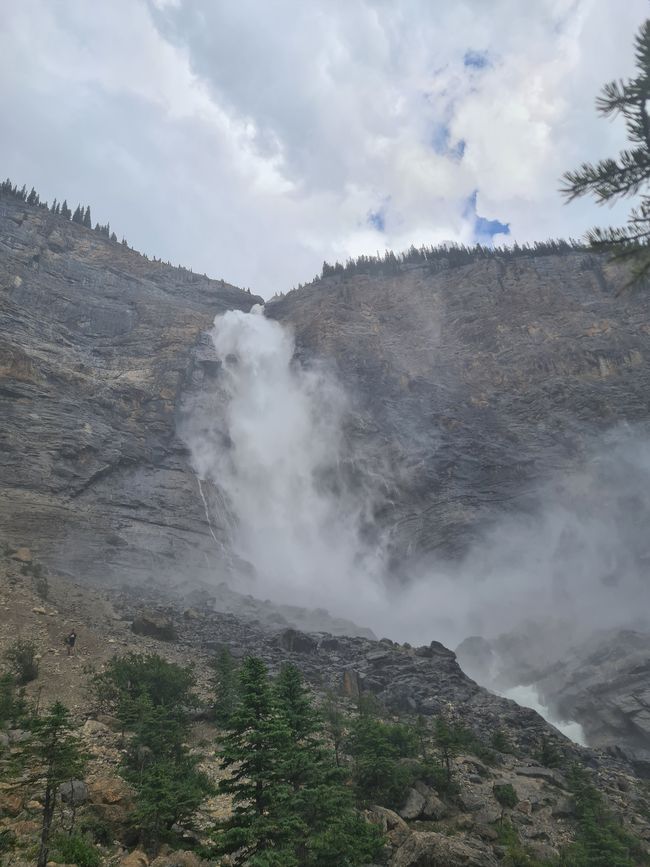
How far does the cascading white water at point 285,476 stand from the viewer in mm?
52000

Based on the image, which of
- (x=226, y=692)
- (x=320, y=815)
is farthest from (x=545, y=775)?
(x=320, y=815)

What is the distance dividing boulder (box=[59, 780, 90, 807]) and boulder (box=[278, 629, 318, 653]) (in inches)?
733

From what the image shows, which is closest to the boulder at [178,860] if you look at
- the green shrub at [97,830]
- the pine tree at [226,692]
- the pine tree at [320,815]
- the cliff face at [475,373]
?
the green shrub at [97,830]

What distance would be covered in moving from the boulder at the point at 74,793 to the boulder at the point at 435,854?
6.46 m

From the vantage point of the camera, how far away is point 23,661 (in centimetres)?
1931

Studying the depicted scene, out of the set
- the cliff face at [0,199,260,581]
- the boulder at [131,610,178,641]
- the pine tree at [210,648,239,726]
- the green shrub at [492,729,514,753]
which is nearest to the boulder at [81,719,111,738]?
the pine tree at [210,648,239,726]

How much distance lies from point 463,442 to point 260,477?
2243 cm

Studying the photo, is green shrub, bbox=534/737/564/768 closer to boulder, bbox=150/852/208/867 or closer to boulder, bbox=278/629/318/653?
boulder, bbox=278/629/318/653

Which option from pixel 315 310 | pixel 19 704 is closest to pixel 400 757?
pixel 19 704

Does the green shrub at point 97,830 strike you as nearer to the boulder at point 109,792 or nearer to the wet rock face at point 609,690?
the boulder at point 109,792

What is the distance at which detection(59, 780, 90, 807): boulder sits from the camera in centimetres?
1082

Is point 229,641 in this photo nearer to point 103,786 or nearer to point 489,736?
point 489,736

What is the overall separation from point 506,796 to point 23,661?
16805mm

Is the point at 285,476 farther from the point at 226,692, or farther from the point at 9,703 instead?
the point at 9,703
